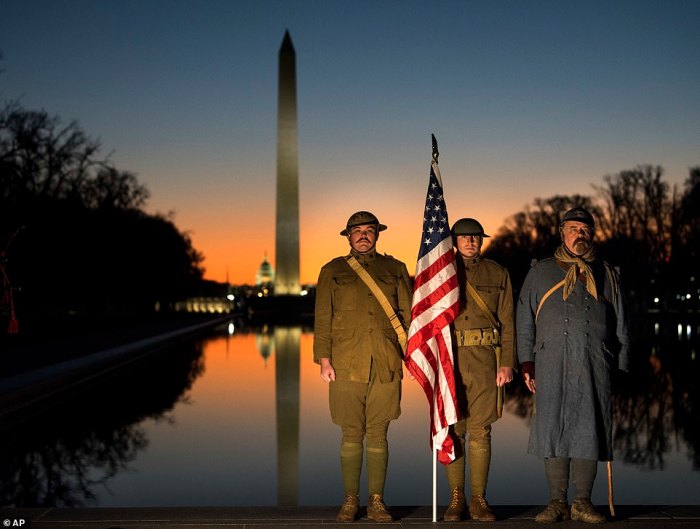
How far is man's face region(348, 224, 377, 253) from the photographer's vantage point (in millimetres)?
6602

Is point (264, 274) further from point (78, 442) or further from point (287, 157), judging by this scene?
point (78, 442)

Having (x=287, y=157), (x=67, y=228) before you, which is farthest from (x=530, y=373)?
(x=287, y=157)

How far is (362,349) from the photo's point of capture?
253 inches

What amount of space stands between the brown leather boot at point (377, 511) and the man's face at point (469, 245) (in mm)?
1858

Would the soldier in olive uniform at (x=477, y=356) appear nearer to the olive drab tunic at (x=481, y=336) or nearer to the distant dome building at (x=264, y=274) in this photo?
the olive drab tunic at (x=481, y=336)

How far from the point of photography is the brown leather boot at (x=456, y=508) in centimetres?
611

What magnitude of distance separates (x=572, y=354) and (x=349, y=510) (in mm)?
1850

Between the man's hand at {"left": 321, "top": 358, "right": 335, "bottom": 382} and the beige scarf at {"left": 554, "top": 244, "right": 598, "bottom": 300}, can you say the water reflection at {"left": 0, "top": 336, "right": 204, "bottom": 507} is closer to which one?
the man's hand at {"left": 321, "top": 358, "right": 335, "bottom": 382}

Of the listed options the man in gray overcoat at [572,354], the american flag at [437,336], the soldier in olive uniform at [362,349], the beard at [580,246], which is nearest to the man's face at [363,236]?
the soldier in olive uniform at [362,349]

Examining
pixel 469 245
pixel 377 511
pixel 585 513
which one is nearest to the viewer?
pixel 585 513

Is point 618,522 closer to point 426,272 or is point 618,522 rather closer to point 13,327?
point 426,272

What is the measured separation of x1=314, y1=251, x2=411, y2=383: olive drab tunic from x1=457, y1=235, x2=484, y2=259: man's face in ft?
1.56

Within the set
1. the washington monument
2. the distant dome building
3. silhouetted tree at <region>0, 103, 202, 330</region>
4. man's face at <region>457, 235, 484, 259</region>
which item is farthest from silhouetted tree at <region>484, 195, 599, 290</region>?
the distant dome building

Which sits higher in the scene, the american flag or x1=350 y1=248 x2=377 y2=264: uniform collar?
x1=350 y1=248 x2=377 y2=264: uniform collar
